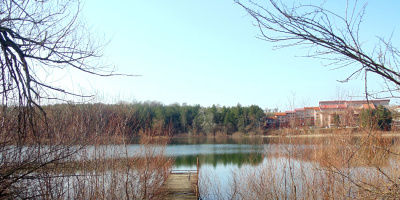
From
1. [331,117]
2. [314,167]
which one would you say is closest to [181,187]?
[314,167]

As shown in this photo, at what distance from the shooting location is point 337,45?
203cm

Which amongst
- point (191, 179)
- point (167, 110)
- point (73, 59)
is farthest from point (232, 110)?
point (73, 59)

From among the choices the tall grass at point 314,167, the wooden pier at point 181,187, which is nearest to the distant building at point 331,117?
the tall grass at point 314,167

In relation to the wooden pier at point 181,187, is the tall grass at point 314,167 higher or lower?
higher

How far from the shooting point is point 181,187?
11.6m

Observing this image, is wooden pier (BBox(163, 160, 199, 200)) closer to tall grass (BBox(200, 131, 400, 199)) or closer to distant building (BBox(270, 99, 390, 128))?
tall grass (BBox(200, 131, 400, 199))

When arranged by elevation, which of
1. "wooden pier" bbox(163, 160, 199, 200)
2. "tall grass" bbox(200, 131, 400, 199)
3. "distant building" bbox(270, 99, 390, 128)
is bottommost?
"wooden pier" bbox(163, 160, 199, 200)

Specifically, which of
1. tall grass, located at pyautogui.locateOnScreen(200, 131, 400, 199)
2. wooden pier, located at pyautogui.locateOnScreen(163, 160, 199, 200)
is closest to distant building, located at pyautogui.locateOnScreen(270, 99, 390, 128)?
tall grass, located at pyautogui.locateOnScreen(200, 131, 400, 199)

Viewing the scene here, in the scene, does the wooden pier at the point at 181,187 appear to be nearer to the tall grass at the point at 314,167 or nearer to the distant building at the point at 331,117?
the tall grass at the point at 314,167

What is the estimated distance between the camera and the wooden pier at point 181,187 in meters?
10.5

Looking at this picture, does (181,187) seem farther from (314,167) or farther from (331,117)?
(331,117)

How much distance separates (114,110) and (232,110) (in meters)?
41.5

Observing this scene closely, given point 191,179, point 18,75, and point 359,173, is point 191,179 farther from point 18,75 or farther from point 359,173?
point 18,75

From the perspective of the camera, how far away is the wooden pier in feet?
34.6
